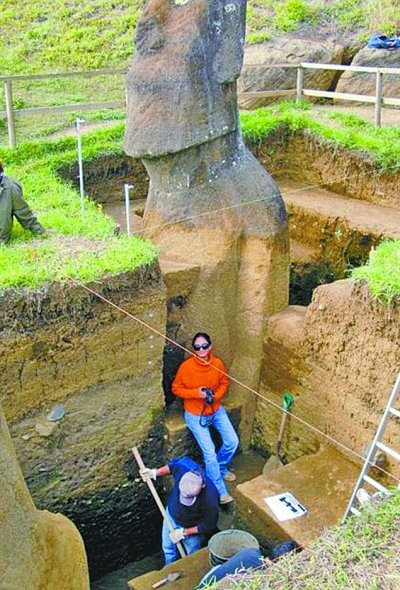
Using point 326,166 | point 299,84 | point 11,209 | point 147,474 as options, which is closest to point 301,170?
point 326,166

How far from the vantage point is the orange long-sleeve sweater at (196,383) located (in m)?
7.38

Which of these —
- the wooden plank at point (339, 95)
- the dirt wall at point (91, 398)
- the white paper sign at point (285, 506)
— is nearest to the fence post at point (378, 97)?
the wooden plank at point (339, 95)

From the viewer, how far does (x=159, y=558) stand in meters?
7.86

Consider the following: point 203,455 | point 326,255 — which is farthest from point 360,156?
point 203,455

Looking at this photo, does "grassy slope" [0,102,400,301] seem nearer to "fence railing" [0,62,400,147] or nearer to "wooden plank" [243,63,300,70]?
"fence railing" [0,62,400,147]

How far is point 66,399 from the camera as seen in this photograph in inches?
269

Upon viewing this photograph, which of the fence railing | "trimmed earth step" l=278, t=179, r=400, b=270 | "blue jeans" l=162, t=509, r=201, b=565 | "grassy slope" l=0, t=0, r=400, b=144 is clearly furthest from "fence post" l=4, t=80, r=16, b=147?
"blue jeans" l=162, t=509, r=201, b=565

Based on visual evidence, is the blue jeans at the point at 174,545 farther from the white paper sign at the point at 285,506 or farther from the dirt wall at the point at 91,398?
the dirt wall at the point at 91,398

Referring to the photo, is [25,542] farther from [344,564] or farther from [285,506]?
[285,506]

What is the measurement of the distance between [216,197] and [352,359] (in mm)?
2400

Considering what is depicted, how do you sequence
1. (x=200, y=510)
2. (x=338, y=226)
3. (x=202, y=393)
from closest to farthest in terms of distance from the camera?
(x=200, y=510) < (x=202, y=393) < (x=338, y=226)

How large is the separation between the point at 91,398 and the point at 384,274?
303 cm

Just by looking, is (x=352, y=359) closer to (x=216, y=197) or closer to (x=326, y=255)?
(x=216, y=197)

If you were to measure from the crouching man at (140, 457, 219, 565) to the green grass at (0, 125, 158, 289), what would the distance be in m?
1.98
